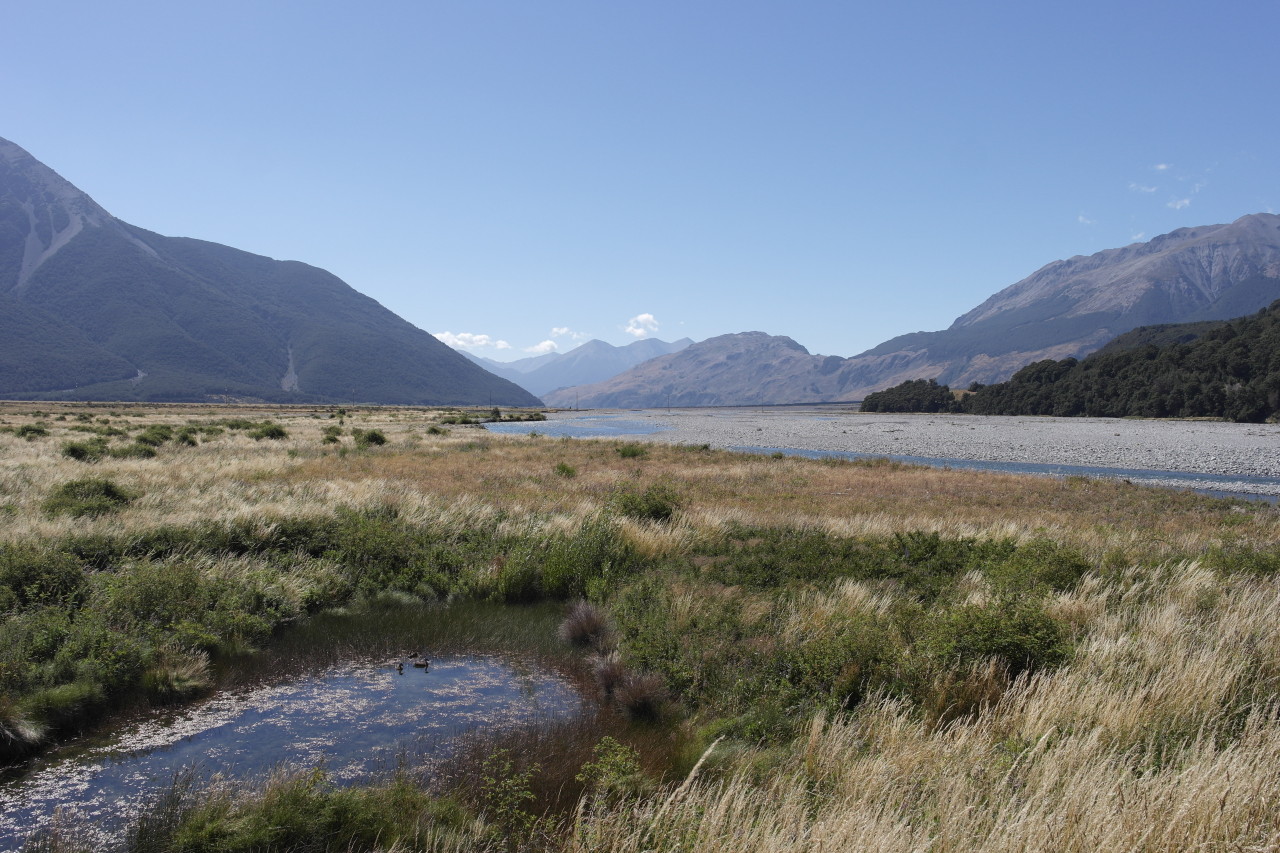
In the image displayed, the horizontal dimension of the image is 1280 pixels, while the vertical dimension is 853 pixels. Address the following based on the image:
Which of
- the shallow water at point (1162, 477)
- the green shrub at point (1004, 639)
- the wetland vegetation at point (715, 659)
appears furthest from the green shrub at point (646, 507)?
the shallow water at point (1162, 477)

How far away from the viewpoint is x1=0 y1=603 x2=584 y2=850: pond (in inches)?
234

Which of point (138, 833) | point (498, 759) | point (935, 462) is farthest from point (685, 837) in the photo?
point (935, 462)

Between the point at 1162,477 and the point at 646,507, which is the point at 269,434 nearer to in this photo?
the point at 646,507

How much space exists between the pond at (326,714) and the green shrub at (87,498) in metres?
7.07

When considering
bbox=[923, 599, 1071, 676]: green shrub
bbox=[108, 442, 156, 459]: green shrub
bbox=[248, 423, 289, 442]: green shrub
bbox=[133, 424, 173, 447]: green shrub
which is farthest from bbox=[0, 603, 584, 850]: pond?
bbox=[248, 423, 289, 442]: green shrub

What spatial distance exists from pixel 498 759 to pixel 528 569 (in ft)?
20.4

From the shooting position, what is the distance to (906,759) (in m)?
5.57

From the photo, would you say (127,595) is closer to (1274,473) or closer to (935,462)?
(935,462)

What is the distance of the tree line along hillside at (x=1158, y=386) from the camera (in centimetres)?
7759

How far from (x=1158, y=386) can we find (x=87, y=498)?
110m

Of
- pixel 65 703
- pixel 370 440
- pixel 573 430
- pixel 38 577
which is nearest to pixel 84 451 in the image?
pixel 370 440

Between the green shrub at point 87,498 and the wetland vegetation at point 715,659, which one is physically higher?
the green shrub at point 87,498

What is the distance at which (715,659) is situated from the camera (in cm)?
851

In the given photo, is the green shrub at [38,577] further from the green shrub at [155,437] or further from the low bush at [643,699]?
the green shrub at [155,437]
